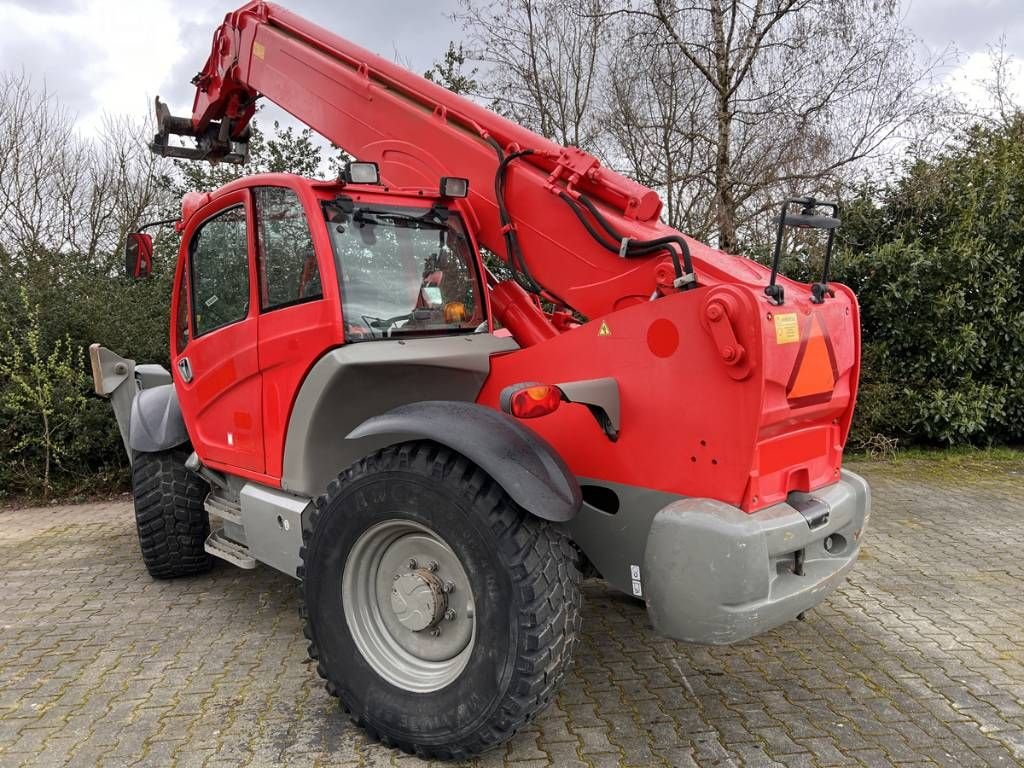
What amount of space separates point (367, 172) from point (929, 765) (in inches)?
126

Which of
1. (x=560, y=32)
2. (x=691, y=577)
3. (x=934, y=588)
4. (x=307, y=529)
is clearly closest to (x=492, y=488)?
(x=691, y=577)

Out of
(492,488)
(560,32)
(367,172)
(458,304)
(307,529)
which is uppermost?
(560,32)

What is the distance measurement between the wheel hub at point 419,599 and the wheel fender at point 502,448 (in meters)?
0.53

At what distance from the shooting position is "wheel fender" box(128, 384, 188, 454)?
4.68 m

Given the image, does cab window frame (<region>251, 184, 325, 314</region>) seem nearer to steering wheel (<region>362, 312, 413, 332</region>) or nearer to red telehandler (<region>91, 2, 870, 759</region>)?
red telehandler (<region>91, 2, 870, 759</region>)

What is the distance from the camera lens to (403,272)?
3.47m

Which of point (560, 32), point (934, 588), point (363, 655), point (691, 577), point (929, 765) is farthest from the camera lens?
point (560, 32)

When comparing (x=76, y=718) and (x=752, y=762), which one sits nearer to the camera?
(x=752, y=762)

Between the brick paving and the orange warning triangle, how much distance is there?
1.34 m

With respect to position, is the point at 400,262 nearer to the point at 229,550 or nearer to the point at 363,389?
the point at 363,389

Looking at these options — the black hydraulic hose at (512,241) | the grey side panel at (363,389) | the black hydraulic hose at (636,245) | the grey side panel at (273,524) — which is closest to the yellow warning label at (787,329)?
the black hydraulic hose at (636,245)

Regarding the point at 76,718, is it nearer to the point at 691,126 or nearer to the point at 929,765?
the point at 929,765

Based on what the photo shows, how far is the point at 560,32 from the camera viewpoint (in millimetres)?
9391

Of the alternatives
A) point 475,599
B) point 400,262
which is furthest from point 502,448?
point 400,262
